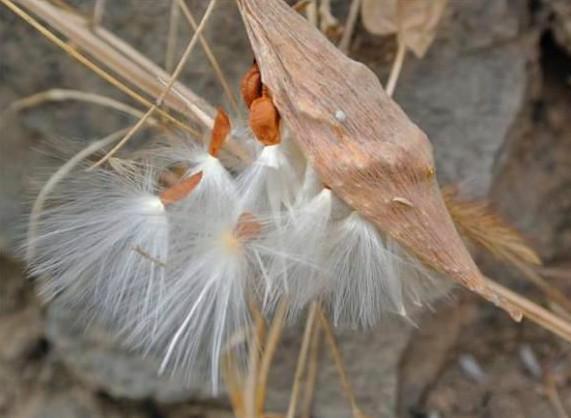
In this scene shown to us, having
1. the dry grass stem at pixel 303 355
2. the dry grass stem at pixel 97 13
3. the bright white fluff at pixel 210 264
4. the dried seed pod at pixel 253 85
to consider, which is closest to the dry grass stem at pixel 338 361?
the dry grass stem at pixel 303 355

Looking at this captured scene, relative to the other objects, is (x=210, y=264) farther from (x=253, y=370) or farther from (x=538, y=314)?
(x=538, y=314)

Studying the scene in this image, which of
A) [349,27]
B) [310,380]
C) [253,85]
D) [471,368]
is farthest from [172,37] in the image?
[471,368]

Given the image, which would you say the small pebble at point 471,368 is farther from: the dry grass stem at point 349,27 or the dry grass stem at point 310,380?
the dry grass stem at point 349,27

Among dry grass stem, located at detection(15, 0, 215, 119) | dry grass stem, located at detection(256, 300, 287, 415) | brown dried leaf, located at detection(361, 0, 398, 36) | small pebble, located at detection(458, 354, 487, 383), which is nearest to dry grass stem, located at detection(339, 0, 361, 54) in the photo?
brown dried leaf, located at detection(361, 0, 398, 36)

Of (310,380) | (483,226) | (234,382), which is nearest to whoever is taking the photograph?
(483,226)

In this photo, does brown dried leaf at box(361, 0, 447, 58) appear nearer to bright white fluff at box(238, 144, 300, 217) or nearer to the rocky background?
the rocky background
